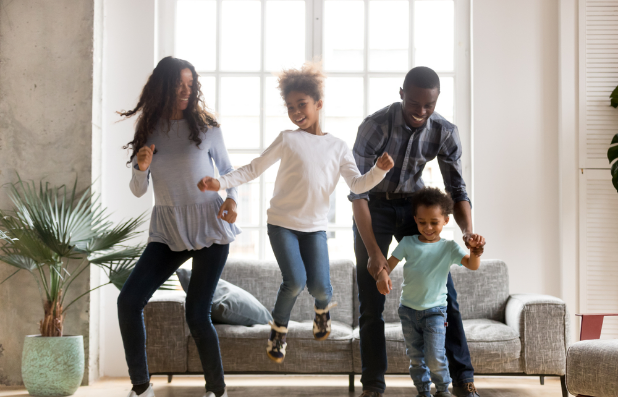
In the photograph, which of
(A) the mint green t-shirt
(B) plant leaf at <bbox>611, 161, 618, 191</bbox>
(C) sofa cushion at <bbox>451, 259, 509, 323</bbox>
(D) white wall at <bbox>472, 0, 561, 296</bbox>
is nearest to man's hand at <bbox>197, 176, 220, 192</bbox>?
(A) the mint green t-shirt

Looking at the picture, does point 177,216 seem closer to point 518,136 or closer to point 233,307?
point 233,307

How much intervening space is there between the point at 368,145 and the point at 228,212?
66 cm

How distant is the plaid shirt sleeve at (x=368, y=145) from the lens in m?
2.27

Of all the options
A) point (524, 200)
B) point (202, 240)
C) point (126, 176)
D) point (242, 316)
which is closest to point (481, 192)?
point (524, 200)

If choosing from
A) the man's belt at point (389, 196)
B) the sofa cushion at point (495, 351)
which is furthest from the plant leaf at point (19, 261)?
the sofa cushion at point (495, 351)

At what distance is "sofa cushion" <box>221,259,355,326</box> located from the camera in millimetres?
3273

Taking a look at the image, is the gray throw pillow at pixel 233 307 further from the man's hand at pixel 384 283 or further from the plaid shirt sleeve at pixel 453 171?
the plaid shirt sleeve at pixel 453 171

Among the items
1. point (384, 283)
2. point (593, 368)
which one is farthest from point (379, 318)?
point (593, 368)

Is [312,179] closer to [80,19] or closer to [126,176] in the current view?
[126,176]

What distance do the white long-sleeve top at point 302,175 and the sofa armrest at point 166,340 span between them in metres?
1.02

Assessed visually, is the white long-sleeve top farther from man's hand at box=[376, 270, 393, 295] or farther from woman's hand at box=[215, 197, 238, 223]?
man's hand at box=[376, 270, 393, 295]

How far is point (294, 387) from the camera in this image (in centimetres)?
317

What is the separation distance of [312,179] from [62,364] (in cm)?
186

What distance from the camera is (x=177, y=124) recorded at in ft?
7.54
